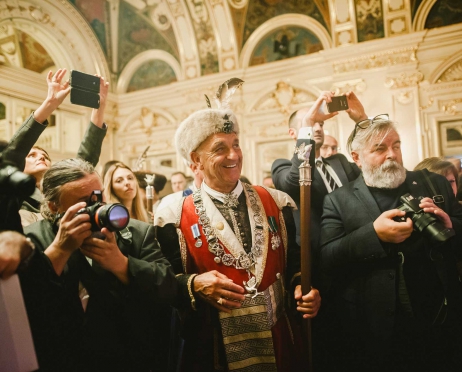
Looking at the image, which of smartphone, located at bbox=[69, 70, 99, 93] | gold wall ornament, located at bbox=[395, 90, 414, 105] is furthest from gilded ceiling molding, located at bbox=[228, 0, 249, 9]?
smartphone, located at bbox=[69, 70, 99, 93]

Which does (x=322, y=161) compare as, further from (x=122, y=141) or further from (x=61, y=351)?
(x=122, y=141)

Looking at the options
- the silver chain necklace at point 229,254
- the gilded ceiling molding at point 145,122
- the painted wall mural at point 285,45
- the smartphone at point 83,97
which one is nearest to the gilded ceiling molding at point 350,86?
the painted wall mural at point 285,45

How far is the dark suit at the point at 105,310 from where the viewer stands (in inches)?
53.7

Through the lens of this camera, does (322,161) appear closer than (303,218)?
No

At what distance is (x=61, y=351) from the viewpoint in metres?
1.37

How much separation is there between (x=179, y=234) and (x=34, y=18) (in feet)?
29.3

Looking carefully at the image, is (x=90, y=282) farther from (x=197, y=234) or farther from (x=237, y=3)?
(x=237, y=3)

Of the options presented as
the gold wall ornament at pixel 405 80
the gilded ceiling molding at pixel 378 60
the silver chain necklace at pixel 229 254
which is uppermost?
the gilded ceiling molding at pixel 378 60

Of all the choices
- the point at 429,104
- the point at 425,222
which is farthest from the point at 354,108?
the point at 429,104

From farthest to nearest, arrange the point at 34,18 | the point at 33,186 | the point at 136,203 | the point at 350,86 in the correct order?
the point at 34,18, the point at 350,86, the point at 136,203, the point at 33,186

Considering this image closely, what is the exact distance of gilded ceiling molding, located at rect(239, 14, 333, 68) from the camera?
842 cm

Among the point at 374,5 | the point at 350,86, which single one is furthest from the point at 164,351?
the point at 374,5

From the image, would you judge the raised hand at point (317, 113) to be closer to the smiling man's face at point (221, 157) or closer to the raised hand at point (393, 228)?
the smiling man's face at point (221, 157)

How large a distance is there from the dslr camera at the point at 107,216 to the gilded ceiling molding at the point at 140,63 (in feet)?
29.6
